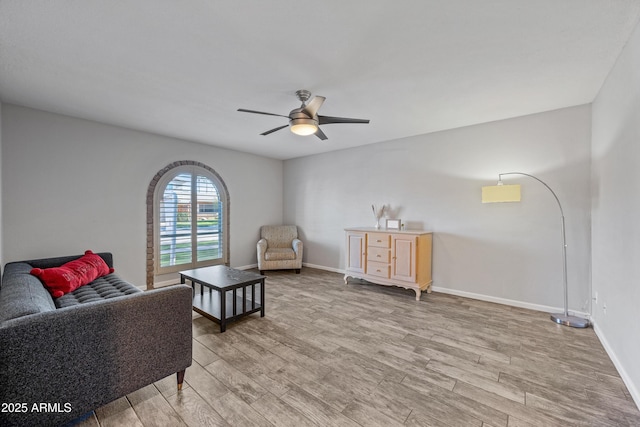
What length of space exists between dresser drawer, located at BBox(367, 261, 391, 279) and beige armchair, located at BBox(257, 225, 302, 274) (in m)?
1.61

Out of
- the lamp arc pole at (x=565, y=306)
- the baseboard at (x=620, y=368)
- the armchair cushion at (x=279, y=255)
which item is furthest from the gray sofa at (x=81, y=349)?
the lamp arc pole at (x=565, y=306)

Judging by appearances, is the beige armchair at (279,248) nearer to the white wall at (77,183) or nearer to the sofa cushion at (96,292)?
the white wall at (77,183)

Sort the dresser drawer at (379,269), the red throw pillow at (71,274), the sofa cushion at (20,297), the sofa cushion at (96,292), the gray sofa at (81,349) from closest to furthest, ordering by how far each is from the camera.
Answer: the gray sofa at (81,349), the sofa cushion at (20,297), the sofa cushion at (96,292), the red throw pillow at (71,274), the dresser drawer at (379,269)

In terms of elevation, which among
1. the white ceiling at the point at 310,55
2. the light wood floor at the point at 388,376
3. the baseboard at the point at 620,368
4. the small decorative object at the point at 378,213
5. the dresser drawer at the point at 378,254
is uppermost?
the white ceiling at the point at 310,55

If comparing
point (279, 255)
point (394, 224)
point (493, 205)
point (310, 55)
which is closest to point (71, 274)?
point (310, 55)

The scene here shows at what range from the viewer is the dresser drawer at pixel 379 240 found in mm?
4164

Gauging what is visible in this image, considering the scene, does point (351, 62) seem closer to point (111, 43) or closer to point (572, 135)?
point (111, 43)

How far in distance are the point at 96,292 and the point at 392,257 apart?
3.63 metres

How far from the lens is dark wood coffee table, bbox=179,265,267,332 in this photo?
2.88 m

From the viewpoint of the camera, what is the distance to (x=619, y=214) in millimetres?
2246

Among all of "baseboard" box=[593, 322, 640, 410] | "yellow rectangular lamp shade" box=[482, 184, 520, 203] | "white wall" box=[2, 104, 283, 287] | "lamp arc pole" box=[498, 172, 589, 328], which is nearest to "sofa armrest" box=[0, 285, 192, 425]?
"white wall" box=[2, 104, 283, 287]

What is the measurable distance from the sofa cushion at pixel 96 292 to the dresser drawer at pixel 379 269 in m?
3.16

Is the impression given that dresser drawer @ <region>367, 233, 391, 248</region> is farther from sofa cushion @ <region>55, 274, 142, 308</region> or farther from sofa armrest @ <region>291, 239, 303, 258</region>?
sofa cushion @ <region>55, 274, 142, 308</region>

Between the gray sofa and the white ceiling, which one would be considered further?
the white ceiling
